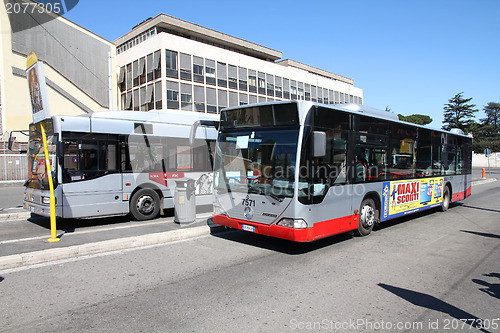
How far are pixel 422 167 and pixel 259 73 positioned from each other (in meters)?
41.3

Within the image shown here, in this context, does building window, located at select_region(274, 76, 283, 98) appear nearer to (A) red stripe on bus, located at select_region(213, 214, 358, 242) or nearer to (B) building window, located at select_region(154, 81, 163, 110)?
(B) building window, located at select_region(154, 81, 163, 110)

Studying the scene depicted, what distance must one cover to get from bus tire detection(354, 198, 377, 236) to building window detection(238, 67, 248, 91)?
40.5 metres

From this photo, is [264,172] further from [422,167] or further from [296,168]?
[422,167]

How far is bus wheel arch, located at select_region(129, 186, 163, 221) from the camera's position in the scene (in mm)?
10289

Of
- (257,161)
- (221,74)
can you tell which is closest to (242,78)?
(221,74)

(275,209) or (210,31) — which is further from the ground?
(210,31)

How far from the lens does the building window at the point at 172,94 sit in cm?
3947

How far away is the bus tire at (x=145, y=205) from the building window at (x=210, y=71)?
3436 centimetres

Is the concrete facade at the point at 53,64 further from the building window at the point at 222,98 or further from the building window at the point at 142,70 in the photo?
the building window at the point at 222,98

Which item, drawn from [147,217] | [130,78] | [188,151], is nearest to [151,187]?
[147,217]

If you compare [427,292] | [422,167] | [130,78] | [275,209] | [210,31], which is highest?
[210,31]

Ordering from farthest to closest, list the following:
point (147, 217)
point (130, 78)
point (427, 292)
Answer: point (130, 78) → point (147, 217) → point (427, 292)

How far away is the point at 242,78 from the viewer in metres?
47.3

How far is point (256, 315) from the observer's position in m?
4.14
